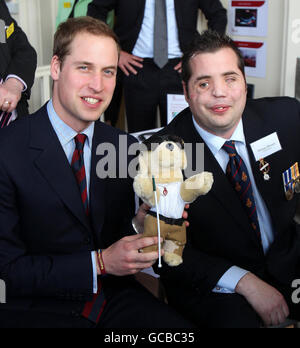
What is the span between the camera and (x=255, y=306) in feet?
4.49

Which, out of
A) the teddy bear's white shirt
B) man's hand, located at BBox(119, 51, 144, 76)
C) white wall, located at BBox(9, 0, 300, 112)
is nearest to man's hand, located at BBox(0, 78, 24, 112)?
the teddy bear's white shirt

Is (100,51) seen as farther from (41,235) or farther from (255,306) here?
(255,306)

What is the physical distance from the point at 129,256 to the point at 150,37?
208cm

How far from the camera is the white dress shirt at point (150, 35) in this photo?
2.86 metres

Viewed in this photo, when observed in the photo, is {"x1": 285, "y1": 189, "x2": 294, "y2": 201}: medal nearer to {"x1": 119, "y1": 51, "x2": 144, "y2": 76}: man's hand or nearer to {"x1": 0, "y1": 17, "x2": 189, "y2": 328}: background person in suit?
{"x1": 0, "y1": 17, "x2": 189, "y2": 328}: background person in suit

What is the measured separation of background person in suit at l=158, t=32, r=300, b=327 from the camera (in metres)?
1.39

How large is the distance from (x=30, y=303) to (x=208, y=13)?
2333mm

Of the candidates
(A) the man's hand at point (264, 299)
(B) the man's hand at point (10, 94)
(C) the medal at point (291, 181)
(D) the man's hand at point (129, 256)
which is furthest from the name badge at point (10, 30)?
(A) the man's hand at point (264, 299)

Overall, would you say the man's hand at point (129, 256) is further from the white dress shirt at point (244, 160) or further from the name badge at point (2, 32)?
the name badge at point (2, 32)

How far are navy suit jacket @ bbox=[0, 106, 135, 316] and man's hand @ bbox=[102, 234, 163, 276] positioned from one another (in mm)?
64

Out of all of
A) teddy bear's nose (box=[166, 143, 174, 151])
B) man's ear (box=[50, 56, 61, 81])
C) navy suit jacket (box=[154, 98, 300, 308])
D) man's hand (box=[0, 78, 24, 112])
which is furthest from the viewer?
man's hand (box=[0, 78, 24, 112])
